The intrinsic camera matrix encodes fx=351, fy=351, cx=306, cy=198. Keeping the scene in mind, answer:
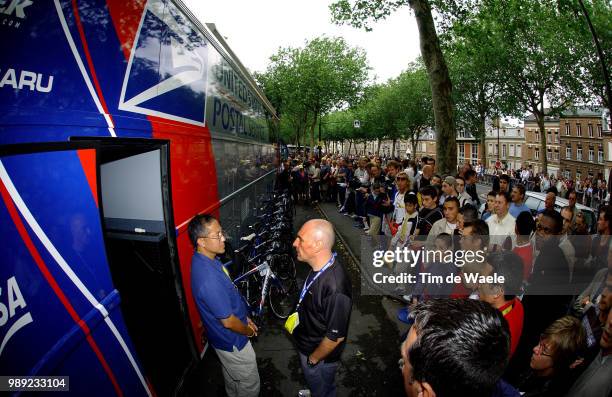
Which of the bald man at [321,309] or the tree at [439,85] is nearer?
the bald man at [321,309]

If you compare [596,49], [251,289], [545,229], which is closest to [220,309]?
[251,289]

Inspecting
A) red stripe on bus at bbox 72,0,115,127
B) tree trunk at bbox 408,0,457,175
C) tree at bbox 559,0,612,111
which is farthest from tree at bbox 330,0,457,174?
tree at bbox 559,0,612,111

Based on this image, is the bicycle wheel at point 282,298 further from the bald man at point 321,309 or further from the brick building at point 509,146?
the brick building at point 509,146

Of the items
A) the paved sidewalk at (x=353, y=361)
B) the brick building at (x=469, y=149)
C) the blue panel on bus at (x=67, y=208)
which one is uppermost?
the brick building at (x=469, y=149)

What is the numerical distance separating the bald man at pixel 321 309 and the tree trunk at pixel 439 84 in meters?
9.91

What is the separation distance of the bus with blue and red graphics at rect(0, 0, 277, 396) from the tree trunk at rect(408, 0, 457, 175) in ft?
29.8

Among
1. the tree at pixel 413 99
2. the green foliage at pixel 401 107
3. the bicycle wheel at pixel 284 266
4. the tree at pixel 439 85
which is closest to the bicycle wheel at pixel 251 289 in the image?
the bicycle wheel at pixel 284 266

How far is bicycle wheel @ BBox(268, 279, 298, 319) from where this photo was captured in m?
5.96

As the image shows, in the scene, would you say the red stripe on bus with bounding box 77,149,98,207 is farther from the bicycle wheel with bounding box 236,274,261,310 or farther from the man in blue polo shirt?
the bicycle wheel with bounding box 236,274,261,310

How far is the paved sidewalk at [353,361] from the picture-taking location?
4051 mm

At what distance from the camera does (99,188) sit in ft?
7.63

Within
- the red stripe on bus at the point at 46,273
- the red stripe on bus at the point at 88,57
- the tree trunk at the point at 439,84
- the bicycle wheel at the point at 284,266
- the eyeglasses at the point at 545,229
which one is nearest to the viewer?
the red stripe on bus at the point at 46,273

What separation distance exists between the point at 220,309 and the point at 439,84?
431 inches

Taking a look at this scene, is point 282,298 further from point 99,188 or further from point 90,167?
point 90,167
